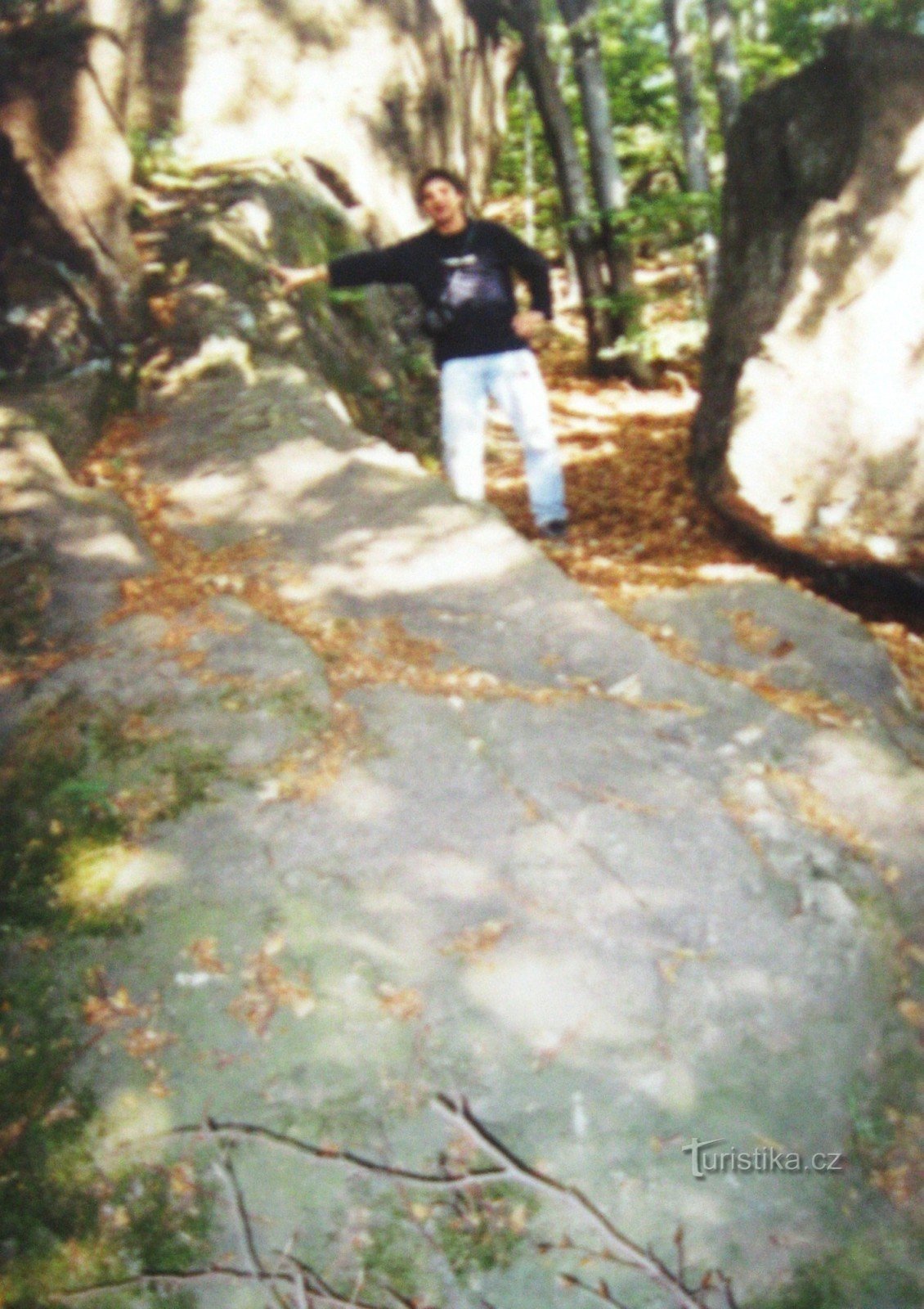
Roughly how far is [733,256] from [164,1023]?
21.6 ft

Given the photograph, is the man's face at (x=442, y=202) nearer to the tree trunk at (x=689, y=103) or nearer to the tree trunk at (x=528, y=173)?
the tree trunk at (x=689, y=103)

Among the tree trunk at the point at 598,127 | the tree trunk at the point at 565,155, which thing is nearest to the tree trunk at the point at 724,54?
the tree trunk at the point at 598,127

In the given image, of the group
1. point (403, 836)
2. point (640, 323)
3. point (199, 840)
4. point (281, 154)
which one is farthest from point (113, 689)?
point (640, 323)

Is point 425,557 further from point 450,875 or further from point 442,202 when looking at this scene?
point 442,202

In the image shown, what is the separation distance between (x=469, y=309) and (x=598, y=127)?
607 centimetres

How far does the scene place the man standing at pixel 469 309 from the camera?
17.6ft

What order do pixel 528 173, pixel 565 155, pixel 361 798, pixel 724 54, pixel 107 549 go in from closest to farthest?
pixel 361 798
pixel 107 549
pixel 724 54
pixel 565 155
pixel 528 173

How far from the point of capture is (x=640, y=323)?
1070 centimetres

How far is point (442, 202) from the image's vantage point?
5176 mm

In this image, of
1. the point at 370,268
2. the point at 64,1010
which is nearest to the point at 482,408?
the point at 370,268

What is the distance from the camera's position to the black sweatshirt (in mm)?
5359

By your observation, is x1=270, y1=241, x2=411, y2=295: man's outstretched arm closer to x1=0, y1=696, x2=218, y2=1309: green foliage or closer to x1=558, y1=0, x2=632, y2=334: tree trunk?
x1=0, y1=696, x2=218, y2=1309: green foliage

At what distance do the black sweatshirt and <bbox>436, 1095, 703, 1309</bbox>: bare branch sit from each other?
4.33m

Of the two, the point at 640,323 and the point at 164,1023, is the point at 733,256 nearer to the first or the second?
the point at 640,323
